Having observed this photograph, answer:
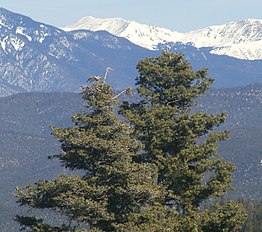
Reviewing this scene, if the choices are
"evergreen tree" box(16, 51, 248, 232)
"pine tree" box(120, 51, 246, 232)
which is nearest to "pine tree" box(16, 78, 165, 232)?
"evergreen tree" box(16, 51, 248, 232)

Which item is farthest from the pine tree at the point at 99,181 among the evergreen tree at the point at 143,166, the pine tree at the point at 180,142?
the pine tree at the point at 180,142

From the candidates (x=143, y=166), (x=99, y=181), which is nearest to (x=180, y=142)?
(x=143, y=166)

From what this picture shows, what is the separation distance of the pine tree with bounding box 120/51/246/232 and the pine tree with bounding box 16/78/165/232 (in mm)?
1900

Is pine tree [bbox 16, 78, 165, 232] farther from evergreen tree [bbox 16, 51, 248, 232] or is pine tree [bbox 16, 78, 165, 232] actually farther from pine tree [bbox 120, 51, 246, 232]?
pine tree [bbox 120, 51, 246, 232]

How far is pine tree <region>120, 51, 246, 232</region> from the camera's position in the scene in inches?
1272

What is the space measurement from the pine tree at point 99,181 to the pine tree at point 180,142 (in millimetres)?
1900

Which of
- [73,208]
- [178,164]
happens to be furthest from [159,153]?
[73,208]

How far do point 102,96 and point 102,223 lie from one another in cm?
416

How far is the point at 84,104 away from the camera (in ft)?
101

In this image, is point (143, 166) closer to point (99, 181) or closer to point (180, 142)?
point (99, 181)

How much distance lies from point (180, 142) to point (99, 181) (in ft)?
16.7

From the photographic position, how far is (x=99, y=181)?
2958 cm

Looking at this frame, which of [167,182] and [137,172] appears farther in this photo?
[167,182]

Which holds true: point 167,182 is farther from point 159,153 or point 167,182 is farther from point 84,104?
point 84,104
